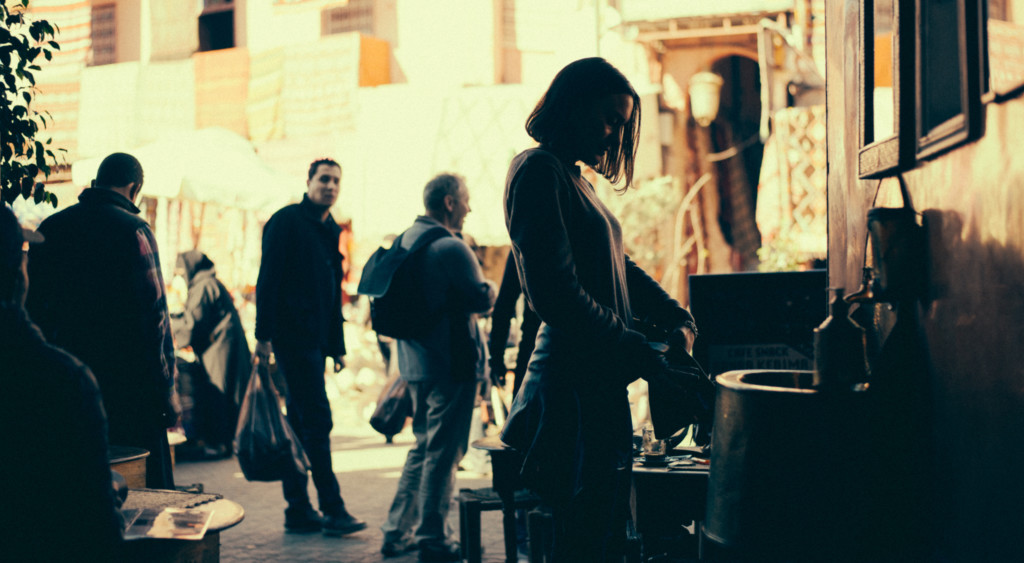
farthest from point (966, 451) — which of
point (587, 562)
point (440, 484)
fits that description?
point (440, 484)

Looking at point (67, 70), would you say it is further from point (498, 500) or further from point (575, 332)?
point (575, 332)

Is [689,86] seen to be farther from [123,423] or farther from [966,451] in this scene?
[966,451]

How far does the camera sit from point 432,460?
195 inches

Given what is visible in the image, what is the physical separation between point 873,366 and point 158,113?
1767 cm

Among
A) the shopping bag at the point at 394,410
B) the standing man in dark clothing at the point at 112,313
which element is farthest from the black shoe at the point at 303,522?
the standing man in dark clothing at the point at 112,313

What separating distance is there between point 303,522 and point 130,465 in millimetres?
2458

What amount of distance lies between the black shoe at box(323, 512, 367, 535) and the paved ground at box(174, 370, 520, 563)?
44 mm

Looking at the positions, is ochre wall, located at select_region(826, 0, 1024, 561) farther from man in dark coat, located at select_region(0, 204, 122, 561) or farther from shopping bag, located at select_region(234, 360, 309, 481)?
shopping bag, located at select_region(234, 360, 309, 481)

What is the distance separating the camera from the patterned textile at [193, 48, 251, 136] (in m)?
17.2

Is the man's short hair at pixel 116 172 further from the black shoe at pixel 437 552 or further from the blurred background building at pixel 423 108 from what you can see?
the blurred background building at pixel 423 108

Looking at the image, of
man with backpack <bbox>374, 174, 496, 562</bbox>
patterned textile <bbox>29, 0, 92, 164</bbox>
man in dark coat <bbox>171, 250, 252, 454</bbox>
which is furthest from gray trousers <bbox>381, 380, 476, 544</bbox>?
patterned textile <bbox>29, 0, 92, 164</bbox>

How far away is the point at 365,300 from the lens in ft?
38.7

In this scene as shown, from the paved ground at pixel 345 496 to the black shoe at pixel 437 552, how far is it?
0.11m

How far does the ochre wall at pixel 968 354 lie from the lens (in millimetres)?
1937
